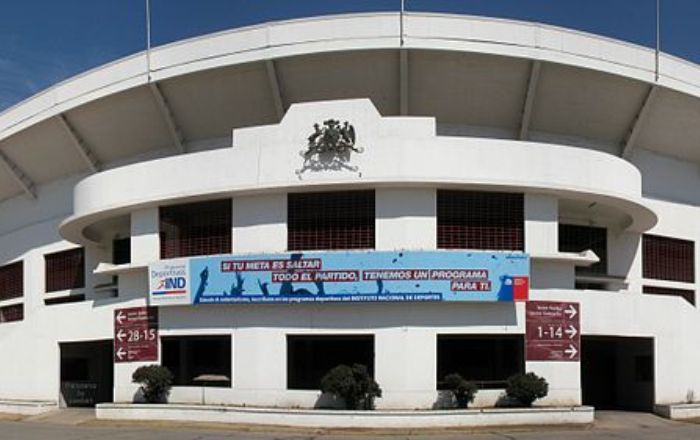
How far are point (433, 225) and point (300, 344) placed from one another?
19.0 feet

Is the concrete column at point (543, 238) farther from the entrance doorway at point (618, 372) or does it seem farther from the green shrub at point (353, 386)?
the green shrub at point (353, 386)

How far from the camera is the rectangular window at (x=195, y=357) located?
26.6 meters

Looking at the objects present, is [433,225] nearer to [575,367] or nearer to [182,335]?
[575,367]

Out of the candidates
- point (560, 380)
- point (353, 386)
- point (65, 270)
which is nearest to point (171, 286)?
point (353, 386)

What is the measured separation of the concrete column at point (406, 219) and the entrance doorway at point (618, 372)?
7009 mm

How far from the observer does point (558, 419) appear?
21781 mm

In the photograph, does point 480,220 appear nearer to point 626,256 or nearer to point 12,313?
point 626,256

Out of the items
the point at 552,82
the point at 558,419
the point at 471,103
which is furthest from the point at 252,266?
the point at 552,82

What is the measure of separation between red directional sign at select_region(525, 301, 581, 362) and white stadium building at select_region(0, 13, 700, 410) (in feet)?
0.23

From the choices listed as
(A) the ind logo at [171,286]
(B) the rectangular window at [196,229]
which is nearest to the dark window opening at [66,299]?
(B) the rectangular window at [196,229]

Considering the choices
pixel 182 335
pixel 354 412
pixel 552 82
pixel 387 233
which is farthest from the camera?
pixel 552 82

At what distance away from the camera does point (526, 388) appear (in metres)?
22.2

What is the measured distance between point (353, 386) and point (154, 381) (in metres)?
6.46

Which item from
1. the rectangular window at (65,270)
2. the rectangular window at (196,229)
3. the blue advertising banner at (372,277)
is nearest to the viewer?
the blue advertising banner at (372,277)
